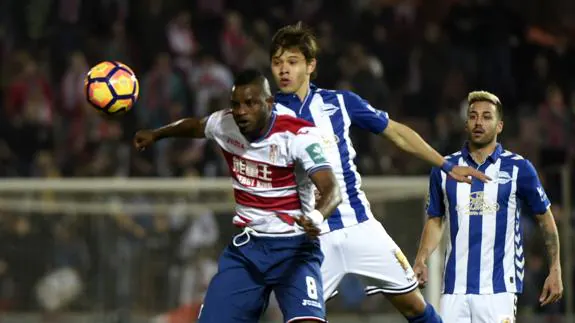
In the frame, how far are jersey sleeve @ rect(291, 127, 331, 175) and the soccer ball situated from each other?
111 cm

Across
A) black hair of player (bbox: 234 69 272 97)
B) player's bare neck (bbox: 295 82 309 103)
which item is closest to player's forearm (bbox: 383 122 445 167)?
player's bare neck (bbox: 295 82 309 103)

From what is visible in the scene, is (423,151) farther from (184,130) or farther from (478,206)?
(184,130)

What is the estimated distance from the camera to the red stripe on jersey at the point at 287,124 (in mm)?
6340

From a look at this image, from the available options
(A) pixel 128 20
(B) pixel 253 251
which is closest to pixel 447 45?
(A) pixel 128 20

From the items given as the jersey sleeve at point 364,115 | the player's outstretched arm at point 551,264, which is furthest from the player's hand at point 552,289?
the jersey sleeve at point 364,115

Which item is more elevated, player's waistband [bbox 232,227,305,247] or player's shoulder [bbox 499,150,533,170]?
player's shoulder [bbox 499,150,533,170]

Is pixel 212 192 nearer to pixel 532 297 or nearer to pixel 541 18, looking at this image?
pixel 532 297

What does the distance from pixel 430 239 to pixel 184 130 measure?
1.62 metres

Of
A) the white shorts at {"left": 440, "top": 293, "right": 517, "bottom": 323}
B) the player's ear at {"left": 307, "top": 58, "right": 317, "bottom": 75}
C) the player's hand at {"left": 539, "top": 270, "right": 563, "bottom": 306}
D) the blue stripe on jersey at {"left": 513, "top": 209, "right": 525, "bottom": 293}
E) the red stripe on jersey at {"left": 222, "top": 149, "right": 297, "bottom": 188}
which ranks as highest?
the player's ear at {"left": 307, "top": 58, "right": 317, "bottom": 75}

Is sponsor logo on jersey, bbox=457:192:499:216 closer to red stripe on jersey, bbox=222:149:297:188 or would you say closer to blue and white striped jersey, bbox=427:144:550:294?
blue and white striped jersey, bbox=427:144:550:294

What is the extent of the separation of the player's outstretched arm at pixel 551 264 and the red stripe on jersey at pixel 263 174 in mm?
1660

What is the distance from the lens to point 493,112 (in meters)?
7.14

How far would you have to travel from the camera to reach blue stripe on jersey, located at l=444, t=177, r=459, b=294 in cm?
726

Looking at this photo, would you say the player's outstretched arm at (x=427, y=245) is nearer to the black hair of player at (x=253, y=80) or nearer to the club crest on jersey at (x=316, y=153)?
the club crest on jersey at (x=316, y=153)
